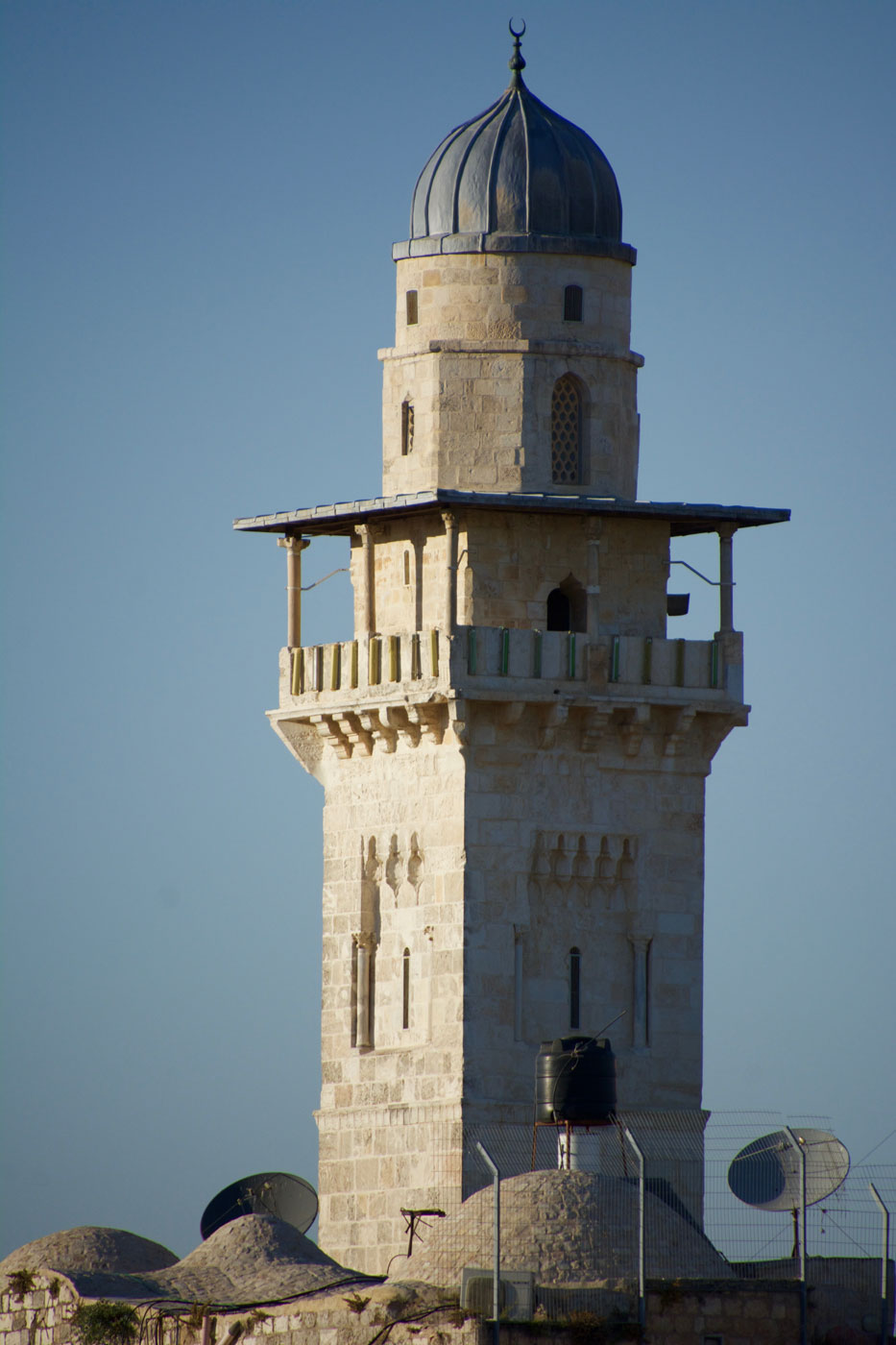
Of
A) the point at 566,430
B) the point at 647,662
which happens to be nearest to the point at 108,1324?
the point at 647,662

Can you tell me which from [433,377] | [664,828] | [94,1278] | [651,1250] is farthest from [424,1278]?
[433,377]

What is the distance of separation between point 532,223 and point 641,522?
190 inches

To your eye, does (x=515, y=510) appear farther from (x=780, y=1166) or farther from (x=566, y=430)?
(x=780, y=1166)

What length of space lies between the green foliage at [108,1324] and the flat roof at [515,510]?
498 inches

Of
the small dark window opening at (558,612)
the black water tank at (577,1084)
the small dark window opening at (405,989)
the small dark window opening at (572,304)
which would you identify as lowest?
the black water tank at (577,1084)

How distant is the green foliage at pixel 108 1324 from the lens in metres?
56.8

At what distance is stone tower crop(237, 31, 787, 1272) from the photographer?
2404 inches

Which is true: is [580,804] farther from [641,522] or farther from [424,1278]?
[424,1278]

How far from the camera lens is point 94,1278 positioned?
192 ft

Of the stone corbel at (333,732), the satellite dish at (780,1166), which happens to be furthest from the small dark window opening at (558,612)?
the satellite dish at (780,1166)

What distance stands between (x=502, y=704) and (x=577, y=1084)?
6.42m

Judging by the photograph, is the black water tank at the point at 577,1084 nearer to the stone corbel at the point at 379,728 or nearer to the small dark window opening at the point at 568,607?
the stone corbel at the point at 379,728

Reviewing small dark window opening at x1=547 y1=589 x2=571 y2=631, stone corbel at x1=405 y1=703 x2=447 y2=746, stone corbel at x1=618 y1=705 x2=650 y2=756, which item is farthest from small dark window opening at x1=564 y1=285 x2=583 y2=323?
stone corbel at x1=405 y1=703 x2=447 y2=746

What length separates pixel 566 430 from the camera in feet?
206
